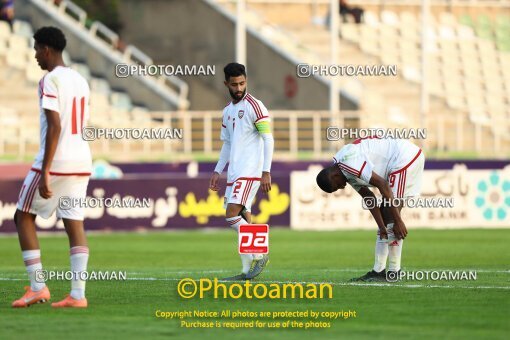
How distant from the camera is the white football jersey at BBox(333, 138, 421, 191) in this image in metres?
13.7

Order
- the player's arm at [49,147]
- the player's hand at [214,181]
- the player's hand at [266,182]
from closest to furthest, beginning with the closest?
the player's arm at [49,147], the player's hand at [266,182], the player's hand at [214,181]

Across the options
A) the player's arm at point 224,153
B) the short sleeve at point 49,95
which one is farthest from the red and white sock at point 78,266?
the player's arm at point 224,153

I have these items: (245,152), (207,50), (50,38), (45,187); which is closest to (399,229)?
(245,152)

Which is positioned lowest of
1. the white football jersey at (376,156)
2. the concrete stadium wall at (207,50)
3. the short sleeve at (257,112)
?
the white football jersey at (376,156)

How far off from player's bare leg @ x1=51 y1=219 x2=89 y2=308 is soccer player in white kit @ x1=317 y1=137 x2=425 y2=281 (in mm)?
3055

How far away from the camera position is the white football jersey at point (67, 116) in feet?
37.9

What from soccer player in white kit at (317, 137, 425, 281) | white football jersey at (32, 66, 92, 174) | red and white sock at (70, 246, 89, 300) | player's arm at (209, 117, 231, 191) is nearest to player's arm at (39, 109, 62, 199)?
white football jersey at (32, 66, 92, 174)

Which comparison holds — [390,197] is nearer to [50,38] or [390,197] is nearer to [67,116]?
[67,116]

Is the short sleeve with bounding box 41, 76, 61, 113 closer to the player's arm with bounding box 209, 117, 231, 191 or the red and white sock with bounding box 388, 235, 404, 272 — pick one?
the player's arm with bounding box 209, 117, 231, 191

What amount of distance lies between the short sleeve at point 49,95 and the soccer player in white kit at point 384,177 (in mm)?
3390

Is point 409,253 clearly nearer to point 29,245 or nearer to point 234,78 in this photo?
point 234,78

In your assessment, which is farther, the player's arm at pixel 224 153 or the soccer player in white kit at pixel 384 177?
the player's arm at pixel 224 153

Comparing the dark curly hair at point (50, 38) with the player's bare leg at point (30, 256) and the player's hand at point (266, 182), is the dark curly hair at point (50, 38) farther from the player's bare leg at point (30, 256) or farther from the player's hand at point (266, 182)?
the player's hand at point (266, 182)

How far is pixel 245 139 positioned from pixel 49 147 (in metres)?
3.80
